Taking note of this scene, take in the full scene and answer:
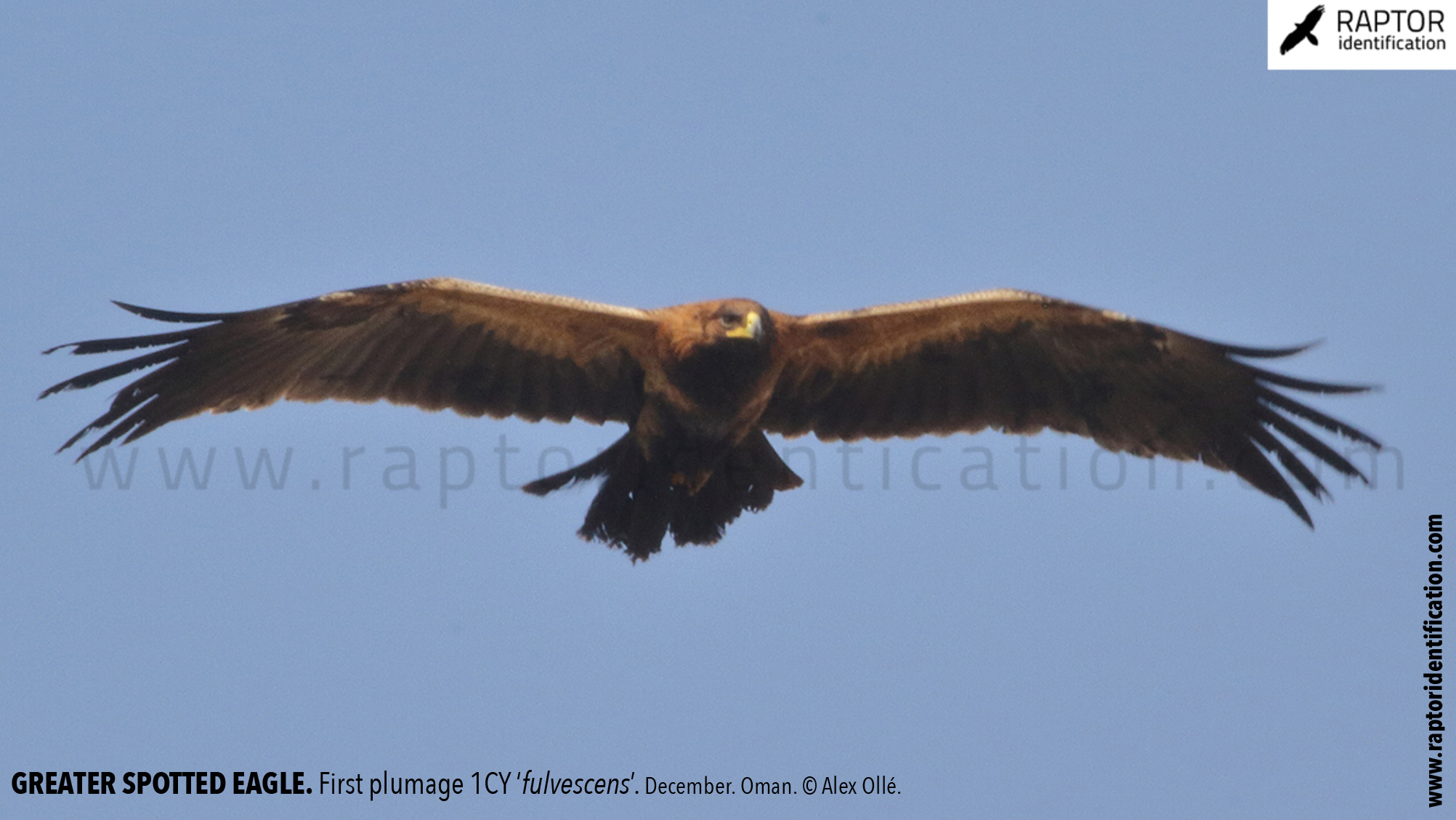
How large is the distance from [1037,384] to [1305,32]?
3467 mm

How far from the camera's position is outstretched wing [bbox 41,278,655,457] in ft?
25.5

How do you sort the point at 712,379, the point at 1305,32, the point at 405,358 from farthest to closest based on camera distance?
1. the point at 1305,32
2. the point at 405,358
3. the point at 712,379

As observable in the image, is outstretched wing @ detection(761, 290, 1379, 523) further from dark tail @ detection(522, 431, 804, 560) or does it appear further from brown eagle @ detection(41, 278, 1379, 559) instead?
dark tail @ detection(522, 431, 804, 560)

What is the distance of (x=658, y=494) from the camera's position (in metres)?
8.23

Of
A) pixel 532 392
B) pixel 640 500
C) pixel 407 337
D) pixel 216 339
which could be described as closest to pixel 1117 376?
pixel 640 500

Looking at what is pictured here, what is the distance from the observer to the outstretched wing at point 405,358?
7.77m

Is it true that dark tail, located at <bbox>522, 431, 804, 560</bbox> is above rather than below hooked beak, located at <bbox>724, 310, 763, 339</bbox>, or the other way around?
below

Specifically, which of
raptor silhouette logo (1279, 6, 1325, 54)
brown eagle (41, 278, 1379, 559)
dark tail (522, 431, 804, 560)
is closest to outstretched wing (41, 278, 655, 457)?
brown eagle (41, 278, 1379, 559)

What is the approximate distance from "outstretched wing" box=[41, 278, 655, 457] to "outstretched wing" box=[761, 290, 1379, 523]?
103cm

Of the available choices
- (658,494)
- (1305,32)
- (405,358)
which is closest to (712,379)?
(658,494)

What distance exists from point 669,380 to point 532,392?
3.03ft

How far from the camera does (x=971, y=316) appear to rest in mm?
7934

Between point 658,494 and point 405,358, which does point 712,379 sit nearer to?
point 658,494

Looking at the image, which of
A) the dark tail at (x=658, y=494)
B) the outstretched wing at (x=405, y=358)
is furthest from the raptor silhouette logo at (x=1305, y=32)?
the outstretched wing at (x=405, y=358)
